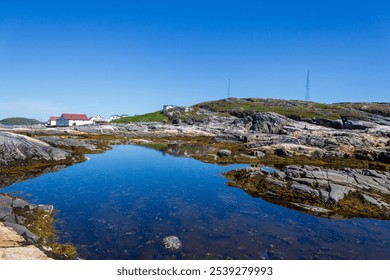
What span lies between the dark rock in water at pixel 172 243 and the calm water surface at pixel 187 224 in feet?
1.24

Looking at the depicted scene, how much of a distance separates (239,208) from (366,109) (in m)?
136

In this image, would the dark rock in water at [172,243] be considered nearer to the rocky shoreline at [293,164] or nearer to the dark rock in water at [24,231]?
the dark rock in water at [24,231]

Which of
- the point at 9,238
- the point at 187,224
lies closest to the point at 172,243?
the point at 187,224

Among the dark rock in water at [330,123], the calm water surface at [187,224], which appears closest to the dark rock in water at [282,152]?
the calm water surface at [187,224]

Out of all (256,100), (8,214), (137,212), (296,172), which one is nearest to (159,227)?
(137,212)

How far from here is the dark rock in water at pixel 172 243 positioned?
54.8 ft

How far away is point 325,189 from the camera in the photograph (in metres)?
27.7

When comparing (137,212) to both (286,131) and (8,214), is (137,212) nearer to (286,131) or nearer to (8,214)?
(8,214)

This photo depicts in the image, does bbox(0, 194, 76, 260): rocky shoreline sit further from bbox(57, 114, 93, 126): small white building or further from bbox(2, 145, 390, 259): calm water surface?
bbox(57, 114, 93, 126): small white building

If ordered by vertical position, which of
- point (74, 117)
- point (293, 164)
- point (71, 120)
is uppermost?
point (74, 117)

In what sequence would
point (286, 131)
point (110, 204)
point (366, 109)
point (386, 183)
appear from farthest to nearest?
point (366, 109), point (286, 131), point (386, 183), point (110, 204)

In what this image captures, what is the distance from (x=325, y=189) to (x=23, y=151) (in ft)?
126

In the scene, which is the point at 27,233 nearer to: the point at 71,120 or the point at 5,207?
the point at 5,207

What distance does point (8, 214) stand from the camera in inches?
757
